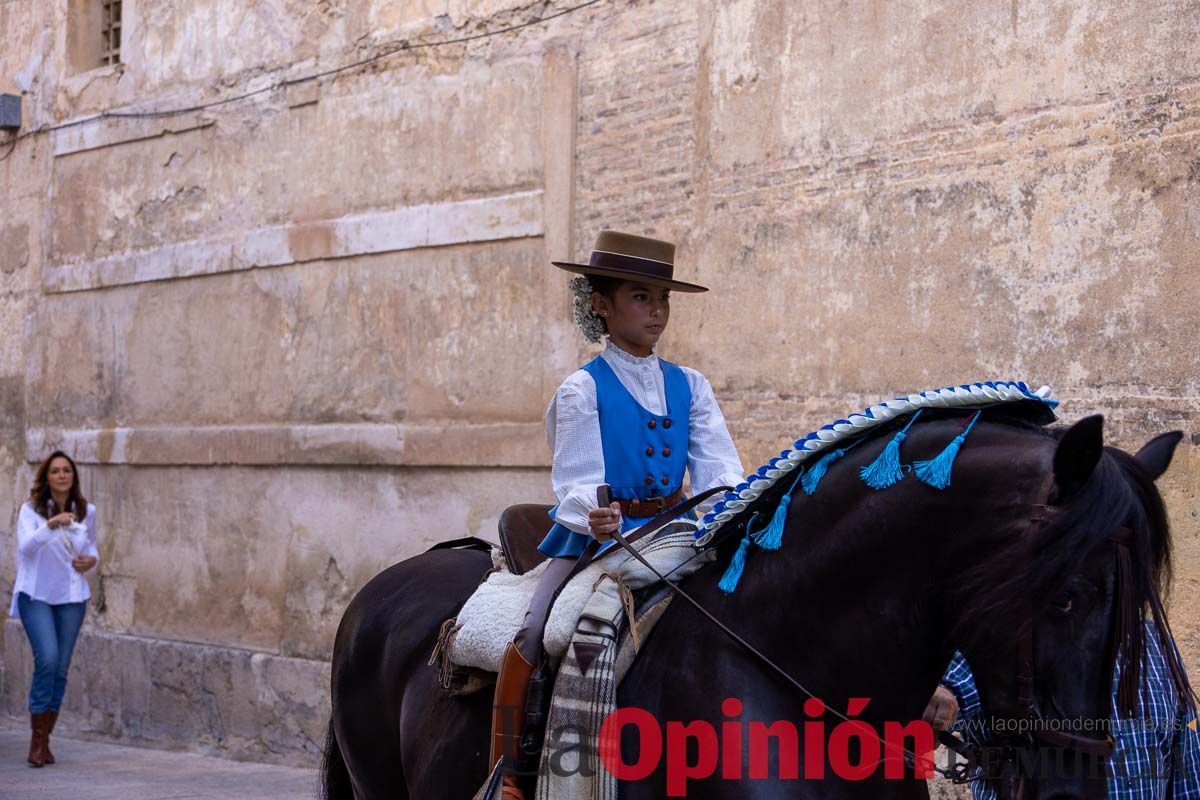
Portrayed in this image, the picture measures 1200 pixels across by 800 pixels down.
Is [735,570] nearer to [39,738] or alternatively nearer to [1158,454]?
[1158,454]

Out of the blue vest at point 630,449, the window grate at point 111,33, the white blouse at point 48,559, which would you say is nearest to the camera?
the blue vest at point 630,449

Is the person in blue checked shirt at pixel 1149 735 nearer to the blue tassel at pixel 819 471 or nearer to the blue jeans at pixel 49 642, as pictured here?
the blue tassel at pixel 819 471

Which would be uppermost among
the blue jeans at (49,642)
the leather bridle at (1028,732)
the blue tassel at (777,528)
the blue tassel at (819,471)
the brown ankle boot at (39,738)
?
the blue tassel at (819,471)

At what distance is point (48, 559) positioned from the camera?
362 inches

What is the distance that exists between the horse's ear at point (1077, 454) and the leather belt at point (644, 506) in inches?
51.3

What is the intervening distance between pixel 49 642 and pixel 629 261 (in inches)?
258

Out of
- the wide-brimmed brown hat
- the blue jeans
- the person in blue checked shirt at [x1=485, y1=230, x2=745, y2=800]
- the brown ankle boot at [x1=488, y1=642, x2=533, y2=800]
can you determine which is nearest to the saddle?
the person in blue checked shirt at [x1=485, y1=230, x2=745, y2=800]

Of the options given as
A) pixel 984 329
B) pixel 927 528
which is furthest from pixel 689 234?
pixel 927 528

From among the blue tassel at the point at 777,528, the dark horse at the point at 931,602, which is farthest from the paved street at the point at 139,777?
the blue tassel at the point at 777,528

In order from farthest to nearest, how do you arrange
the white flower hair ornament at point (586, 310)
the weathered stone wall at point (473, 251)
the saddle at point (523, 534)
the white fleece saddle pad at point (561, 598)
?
the weathered stone wall at point (473, 251) < the saddle at point (523, 534) < the white flower hair ornament at point (586, 310) < the white fleece saddle pad at point (561, 598)

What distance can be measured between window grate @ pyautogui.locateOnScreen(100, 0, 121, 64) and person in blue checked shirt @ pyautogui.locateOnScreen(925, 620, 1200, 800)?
9418 millimetres

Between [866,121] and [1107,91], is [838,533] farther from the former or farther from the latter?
[866,121]

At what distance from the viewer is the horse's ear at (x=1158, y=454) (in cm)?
284

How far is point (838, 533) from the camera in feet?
10.1
